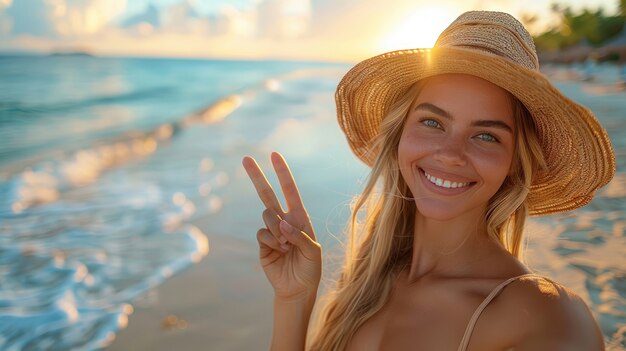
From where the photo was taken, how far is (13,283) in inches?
198

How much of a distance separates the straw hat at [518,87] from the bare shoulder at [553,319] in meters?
0.59

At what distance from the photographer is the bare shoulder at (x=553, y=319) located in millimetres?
1688

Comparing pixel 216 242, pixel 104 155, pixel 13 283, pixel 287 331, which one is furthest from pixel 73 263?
pixel 104 155

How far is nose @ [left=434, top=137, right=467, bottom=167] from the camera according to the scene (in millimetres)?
2156

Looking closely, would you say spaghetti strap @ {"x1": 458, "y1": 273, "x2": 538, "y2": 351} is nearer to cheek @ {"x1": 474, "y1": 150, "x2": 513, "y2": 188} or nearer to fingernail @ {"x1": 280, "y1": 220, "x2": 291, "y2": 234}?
cheek @ {"x1": 474, "y1": 150, "x2": 513, "y2": 188}

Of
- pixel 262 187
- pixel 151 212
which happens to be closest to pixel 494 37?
pixel 262 187

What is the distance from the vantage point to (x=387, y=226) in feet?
8.76

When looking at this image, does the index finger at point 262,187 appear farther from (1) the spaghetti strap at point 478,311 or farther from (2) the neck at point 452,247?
(1) the spaghetti strap at point 478,311

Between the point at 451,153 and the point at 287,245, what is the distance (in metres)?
0.70

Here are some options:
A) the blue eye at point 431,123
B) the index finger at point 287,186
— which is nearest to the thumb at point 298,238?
the index finger at point 287,186

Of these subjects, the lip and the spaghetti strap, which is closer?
the spaghetti strap

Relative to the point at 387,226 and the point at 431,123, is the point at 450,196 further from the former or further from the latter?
the point at 387,226

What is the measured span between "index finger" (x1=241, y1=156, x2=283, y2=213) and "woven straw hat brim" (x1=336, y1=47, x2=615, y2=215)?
543 mm

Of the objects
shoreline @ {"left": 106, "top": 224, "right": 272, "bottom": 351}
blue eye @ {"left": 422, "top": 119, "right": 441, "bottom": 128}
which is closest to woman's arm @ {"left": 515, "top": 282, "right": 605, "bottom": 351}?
blue eye @ {"left": 422, "top": 119, "right": 441, "bottom": 128}
